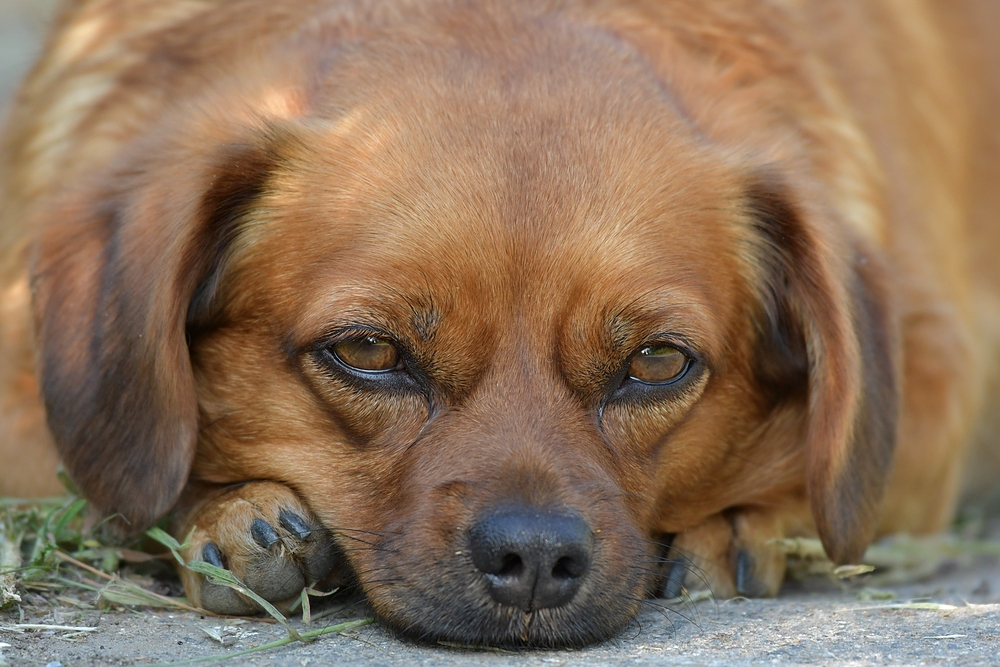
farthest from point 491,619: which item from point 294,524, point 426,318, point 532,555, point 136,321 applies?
point 136,321

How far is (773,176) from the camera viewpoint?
3975mm

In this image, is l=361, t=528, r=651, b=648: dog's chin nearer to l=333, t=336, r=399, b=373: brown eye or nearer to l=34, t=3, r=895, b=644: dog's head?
l=34, t=3, r=895, b=644: dog's head

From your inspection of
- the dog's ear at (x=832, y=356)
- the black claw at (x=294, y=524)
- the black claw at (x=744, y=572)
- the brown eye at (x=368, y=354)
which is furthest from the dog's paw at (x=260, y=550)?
the dog's ear at (x=832, y=356)

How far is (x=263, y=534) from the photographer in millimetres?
3434

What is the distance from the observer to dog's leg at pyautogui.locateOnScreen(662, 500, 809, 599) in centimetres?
381

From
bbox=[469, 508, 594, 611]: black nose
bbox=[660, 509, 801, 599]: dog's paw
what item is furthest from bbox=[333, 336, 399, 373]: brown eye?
bbox=[660, 509, 801, 599]: dog's paw

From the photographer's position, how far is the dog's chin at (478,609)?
3096mm

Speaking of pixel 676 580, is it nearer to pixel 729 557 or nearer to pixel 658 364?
pixel 729 557

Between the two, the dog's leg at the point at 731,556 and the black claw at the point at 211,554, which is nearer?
the black claw at the point at 211,554

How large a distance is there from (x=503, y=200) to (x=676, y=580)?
4.06 ft

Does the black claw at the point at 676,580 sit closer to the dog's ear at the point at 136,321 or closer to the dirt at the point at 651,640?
the dirt at the point at 651,640

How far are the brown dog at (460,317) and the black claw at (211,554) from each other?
1cm

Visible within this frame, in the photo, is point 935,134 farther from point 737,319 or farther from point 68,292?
point 68,292

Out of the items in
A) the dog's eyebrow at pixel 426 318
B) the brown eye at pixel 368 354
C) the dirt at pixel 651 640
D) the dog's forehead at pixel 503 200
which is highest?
the dog's forehead at pixel 503 200
